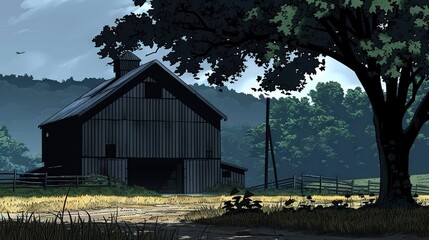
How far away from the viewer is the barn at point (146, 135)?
205 feet

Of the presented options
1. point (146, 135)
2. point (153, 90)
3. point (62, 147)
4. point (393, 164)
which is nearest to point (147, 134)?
point (146, 135)

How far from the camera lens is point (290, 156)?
144 meters

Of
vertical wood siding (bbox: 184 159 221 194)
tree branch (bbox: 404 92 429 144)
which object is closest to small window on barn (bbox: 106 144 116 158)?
vertical wood siding (bbox: 184 159 221 194)

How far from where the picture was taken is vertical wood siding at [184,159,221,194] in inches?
2552

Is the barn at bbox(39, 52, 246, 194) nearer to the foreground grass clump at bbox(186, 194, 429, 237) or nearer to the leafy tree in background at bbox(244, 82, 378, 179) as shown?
the foreground grass clump at bbox(186, 194, 429, 237)

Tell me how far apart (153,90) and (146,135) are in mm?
3345

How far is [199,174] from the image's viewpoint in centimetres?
6519

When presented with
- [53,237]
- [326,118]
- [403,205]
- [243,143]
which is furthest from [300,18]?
[243,143]

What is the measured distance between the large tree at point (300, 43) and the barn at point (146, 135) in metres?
36.0

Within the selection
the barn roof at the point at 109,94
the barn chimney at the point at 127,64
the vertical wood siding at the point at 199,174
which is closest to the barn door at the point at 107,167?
the barn roof at the point at 109,94

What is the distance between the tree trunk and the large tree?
28 millimetres

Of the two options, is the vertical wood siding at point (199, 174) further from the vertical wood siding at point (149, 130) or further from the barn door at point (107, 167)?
the barn door at point (107, 167)

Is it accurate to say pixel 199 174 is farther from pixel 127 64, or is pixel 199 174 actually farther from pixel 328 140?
pixel 328 140

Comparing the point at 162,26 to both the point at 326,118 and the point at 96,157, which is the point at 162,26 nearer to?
the point at 96,157
